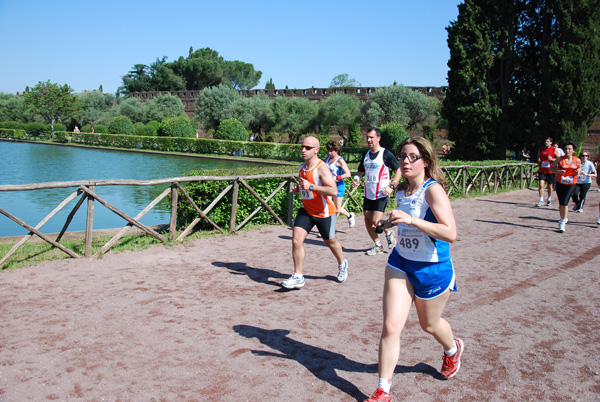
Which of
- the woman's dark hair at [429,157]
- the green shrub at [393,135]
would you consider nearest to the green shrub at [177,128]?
the green shrub at [393,135]

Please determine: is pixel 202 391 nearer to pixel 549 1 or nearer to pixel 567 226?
pixel 567 226

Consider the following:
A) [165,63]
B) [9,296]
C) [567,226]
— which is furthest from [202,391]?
[165,63]

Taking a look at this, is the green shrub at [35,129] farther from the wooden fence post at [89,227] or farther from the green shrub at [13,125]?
the wooden fence post at [89,227]

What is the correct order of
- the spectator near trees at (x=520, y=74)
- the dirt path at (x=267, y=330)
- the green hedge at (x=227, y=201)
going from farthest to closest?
the spectator near trees at (x=520, y=74) < the green hedge at (x=227, y=201) < the dirt path at (x=267, y=330)

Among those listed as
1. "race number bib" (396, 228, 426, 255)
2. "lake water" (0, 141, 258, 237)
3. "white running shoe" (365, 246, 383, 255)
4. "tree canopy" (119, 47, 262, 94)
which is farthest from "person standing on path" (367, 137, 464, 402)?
"tree canopy" (119, 47, 262, 94)

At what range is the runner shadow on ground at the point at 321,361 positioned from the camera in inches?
135

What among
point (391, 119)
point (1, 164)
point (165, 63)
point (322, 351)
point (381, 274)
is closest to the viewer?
point (322, 351)

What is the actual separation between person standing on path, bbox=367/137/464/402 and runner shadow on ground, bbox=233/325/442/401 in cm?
43

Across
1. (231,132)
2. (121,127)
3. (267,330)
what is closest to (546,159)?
(267,330)

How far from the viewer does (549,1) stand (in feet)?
69.2

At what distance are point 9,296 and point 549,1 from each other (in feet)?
76.4

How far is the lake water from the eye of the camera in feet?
39.0

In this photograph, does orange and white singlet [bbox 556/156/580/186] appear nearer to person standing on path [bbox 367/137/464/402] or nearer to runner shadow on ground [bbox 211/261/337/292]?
runner shadow on ground [bbox 211/261/337/292]

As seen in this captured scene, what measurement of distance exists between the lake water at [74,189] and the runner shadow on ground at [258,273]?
10.7 feet
